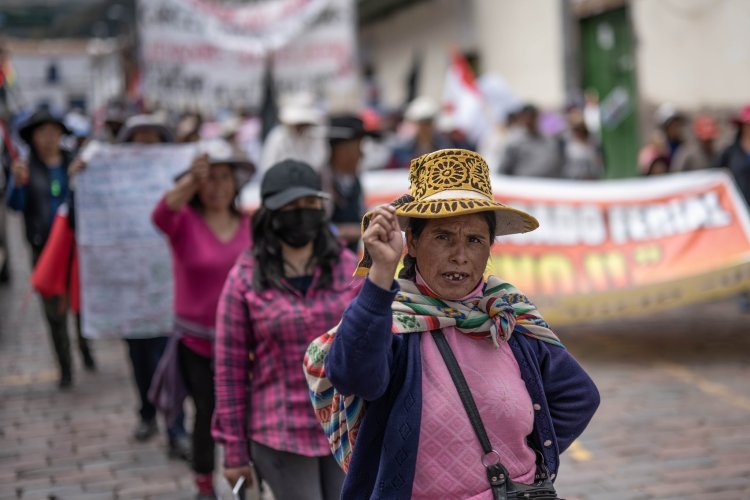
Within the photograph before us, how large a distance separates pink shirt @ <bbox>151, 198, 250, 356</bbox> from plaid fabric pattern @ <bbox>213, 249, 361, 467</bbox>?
3.95 ft

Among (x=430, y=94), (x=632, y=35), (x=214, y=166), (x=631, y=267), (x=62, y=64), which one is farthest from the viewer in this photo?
(x=62, y=64)

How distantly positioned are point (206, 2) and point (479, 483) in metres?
9.56

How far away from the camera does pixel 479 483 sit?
2.76m

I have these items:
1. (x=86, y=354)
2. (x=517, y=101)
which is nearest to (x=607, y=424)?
(x=86, y=354)

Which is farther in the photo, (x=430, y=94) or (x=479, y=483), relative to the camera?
(x=430, y=94)

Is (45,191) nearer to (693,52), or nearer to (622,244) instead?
(622,244)

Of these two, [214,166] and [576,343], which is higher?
[214,166]

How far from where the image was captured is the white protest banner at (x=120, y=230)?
7.21m

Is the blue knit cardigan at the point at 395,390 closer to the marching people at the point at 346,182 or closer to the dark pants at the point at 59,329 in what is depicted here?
the marching people at the point at 346,182

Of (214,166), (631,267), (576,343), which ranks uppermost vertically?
(214,166)

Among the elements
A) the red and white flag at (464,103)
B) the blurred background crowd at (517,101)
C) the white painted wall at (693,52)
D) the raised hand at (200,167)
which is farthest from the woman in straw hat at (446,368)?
the red and white flag at (464,103)

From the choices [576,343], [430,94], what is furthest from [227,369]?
[430,94]

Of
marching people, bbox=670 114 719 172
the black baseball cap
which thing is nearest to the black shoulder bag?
the black baseball cap

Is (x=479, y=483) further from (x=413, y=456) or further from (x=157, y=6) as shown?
(x=157, y=6)
